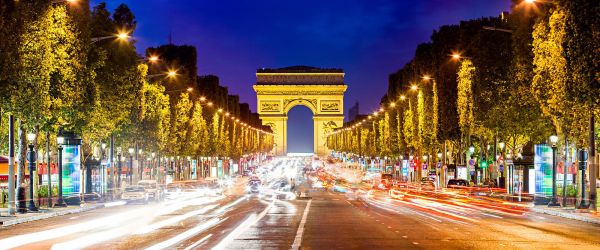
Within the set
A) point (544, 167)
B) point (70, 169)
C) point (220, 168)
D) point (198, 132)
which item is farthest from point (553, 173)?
point (220, 168)

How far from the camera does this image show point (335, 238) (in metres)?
26.0

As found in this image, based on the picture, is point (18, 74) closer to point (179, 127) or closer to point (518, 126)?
point (518, 126)

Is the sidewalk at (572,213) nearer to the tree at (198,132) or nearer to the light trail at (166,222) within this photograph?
the light trail at (166,222)

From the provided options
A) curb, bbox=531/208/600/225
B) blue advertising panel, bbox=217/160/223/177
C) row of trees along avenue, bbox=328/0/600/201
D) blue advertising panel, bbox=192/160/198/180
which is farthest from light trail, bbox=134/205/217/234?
blue advertising panel, bbox=217/160/223/177

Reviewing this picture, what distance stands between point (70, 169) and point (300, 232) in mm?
23329

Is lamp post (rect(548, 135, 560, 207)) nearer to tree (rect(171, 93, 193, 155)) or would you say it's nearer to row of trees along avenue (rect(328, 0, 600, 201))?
row of trees along avenue (rect(328, 0, 600, 201))

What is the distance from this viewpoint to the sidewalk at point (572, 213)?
3758 cm

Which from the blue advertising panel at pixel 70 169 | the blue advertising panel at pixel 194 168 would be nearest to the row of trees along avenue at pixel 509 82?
the blue advertising panel at pixel 70 169

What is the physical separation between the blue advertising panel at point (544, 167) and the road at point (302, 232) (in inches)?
285

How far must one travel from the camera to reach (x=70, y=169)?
158 ft

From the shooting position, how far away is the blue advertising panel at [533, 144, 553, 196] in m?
46.9

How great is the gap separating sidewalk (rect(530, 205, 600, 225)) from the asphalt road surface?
803 mm

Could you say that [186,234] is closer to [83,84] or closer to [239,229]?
[239,229]

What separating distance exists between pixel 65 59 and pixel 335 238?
2365 cm
